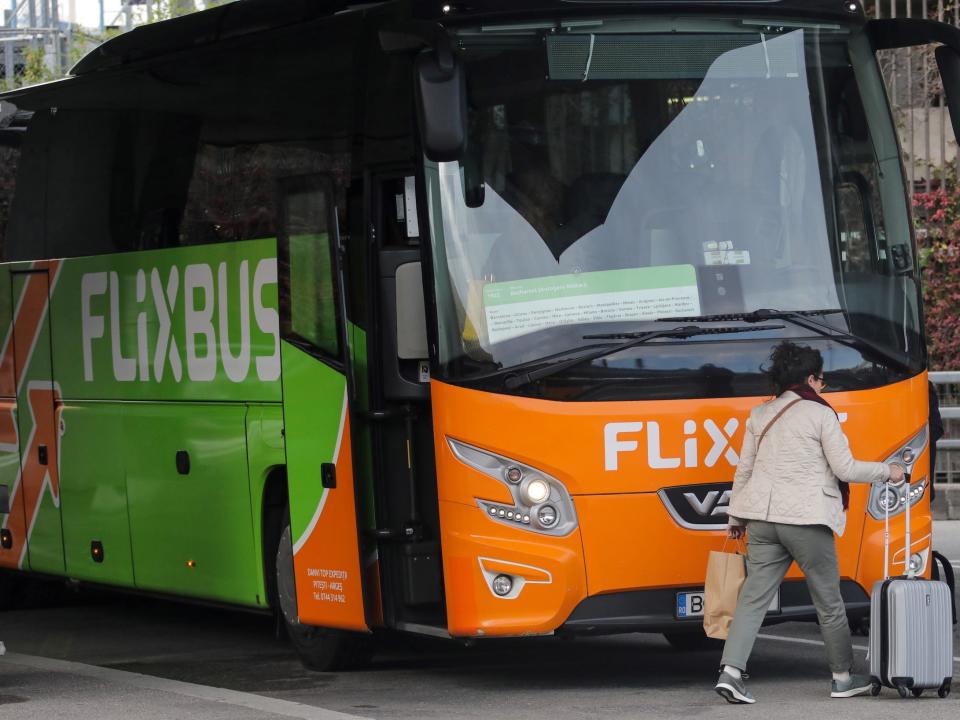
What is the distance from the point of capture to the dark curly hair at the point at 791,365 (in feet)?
29.8

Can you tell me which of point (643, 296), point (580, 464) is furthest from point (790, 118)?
point (580, 464)

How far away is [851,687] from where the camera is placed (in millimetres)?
9336

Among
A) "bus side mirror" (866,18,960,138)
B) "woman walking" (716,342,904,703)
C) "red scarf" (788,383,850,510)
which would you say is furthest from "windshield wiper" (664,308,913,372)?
"bus side mirror" (866,18,960,138)

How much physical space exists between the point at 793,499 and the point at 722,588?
1.71ft

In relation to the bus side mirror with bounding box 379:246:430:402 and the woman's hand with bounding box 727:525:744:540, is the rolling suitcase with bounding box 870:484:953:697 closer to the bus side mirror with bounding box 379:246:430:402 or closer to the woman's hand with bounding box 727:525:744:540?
the woman's hand with bounding box 727:525:744:540

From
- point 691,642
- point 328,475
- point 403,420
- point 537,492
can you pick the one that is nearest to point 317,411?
point 328,475

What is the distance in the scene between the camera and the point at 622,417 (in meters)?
9.21

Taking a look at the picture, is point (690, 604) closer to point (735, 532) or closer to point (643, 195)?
point (735, 532)

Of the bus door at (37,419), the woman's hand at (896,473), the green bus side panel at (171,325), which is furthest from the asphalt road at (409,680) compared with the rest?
the green bus side panel at (171,325)

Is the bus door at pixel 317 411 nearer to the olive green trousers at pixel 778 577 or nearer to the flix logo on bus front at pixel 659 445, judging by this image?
the flix logo on bus front at pixel 659 445

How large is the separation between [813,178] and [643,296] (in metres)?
1.07

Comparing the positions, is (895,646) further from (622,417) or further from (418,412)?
(418,412)

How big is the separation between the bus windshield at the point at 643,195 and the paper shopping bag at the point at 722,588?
44.6 inches

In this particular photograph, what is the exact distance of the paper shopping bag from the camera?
9.23m
